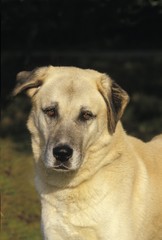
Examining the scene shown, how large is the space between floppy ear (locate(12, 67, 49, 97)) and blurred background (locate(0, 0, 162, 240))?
245 centimetres

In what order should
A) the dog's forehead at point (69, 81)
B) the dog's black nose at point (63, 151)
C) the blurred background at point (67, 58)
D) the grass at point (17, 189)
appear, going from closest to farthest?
the dog's black nose at point (63, 151)
the dog's forehead at point (69, 81)
the grass at point (17, 189)
the blurred background at point (67, 58)

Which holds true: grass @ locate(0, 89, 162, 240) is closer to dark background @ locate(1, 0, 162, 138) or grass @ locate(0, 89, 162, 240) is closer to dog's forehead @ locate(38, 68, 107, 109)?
dark background @ locate(1, 0, 162, 138)

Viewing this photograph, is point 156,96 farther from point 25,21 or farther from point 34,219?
point 34,219

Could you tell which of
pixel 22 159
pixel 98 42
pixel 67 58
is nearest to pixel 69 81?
pixel 22 159

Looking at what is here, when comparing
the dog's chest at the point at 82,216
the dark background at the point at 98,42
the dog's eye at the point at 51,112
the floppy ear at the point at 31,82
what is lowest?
the dark background at the point at 98,42

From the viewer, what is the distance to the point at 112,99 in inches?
223

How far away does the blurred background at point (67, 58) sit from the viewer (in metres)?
9.20

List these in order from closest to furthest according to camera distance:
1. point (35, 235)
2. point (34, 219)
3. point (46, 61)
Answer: point (35, 235)
point (34, 219)
point (46, 61)

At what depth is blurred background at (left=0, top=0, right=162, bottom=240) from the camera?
920 centimetres

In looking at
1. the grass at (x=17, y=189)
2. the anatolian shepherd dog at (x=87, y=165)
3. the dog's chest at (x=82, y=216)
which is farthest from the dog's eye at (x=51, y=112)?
the grass at (x=17, y=189)

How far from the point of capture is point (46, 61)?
2030 centimetres

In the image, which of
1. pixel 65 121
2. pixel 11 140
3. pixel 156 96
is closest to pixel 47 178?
pixel 65 121

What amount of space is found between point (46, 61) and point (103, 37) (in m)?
3.54

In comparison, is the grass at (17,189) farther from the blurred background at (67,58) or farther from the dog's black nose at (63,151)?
the dog's black nose at (63,151)
